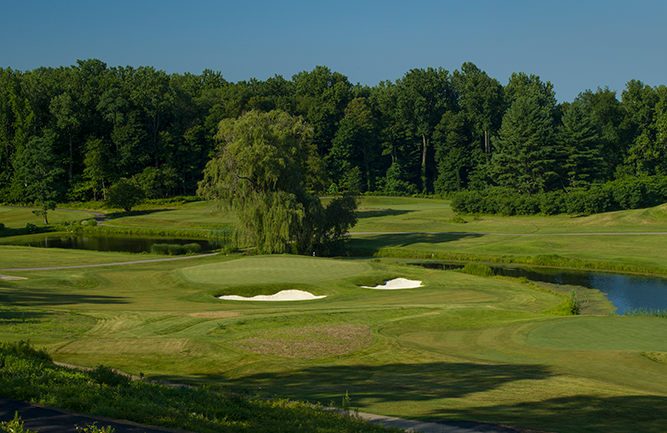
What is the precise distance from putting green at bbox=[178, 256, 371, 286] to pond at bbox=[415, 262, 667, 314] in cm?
1208

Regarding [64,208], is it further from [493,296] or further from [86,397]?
[86,397]

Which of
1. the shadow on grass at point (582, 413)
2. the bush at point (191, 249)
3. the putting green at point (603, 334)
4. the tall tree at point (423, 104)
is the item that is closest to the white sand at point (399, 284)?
the putting green at point (603, 334)

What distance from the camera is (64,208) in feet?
330

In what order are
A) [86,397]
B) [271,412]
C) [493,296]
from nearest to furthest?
[86,397] < [271,412] < [493,296]

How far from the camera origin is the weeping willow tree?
159 ft

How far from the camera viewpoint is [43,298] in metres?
25.3

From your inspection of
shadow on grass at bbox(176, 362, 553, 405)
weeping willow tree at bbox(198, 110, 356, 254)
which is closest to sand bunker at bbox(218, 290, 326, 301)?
shadow on grass at bbox(176, 362, 553, 405)

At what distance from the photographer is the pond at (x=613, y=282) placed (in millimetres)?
31303

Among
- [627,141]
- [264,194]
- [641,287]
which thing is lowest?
[641,287]

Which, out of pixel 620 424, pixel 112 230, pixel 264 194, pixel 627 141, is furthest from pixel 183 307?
pixel 627 141

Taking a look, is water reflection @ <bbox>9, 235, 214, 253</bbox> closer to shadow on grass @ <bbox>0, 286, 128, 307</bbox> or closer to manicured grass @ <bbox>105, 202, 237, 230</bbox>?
manicured grass @ <bbox>105, 202, 237, 230</bbox>

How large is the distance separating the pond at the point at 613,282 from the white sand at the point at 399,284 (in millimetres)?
10946

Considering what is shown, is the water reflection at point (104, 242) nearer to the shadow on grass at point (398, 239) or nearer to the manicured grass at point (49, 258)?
the manicured grass at point (49, 258)

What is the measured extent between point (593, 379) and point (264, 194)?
40.3 m
